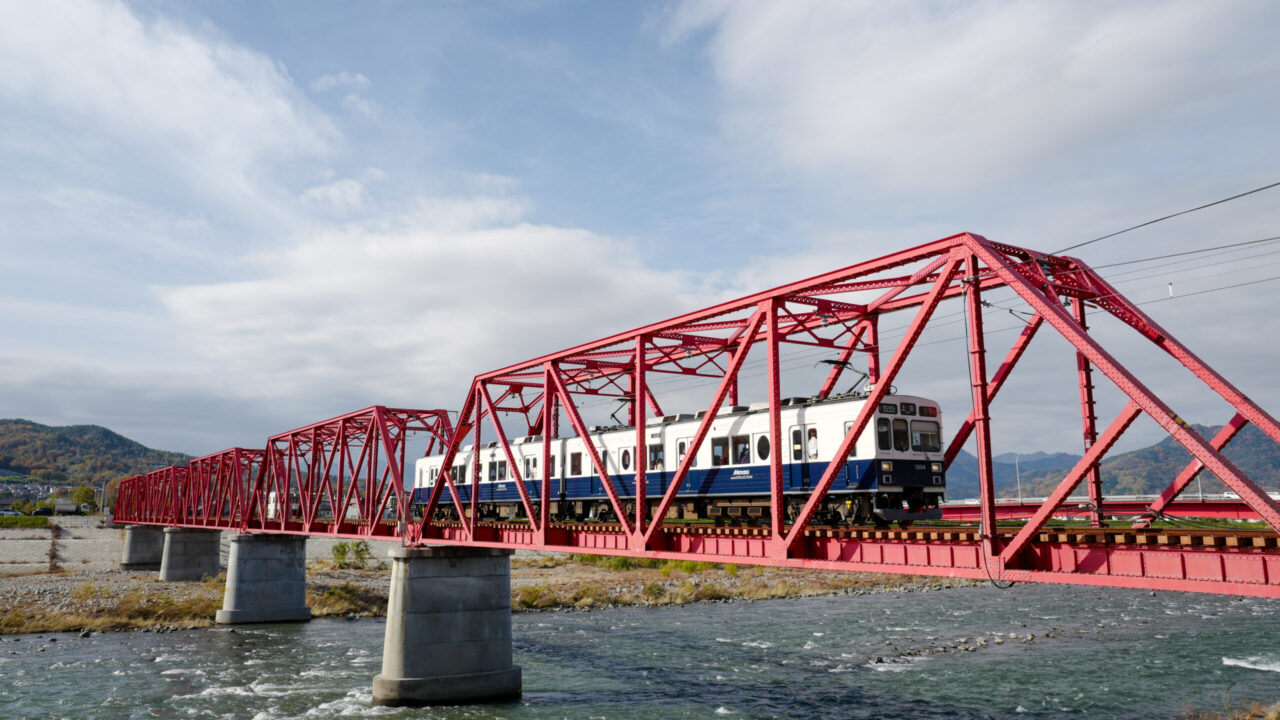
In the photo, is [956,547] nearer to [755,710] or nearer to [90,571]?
[755,710]

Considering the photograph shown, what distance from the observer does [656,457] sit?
3025 centimetres

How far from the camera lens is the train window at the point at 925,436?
79.7ft

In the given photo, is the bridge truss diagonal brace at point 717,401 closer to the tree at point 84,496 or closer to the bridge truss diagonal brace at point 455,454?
the bridge truss diagonal brace at point 455,454

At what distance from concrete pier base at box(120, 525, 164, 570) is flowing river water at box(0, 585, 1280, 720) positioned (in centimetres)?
4184

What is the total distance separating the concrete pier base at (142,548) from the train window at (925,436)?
82.4 metres

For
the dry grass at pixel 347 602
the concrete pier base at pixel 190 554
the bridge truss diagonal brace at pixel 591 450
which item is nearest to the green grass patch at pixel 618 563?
the dry grass at pixel 347 602

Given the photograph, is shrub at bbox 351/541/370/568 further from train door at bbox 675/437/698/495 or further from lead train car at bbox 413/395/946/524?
train door at bbox 675/437/698/495

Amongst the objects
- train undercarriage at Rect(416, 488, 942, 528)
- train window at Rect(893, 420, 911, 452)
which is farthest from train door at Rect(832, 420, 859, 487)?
train window at Rect(893, 420, 911, 452)

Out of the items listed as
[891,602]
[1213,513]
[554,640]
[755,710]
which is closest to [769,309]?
[1213,513]

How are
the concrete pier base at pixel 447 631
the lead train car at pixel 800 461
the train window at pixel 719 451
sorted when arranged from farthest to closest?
the concrete pier base at pixel 447 631 < the train window at pixel 719 451 < the lead train car at pixel 800 461

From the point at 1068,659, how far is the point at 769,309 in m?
27.2

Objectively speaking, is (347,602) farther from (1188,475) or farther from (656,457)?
(1188,475)

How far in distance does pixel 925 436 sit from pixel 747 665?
16413 millimetres

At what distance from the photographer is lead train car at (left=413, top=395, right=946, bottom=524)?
23.2 meters
